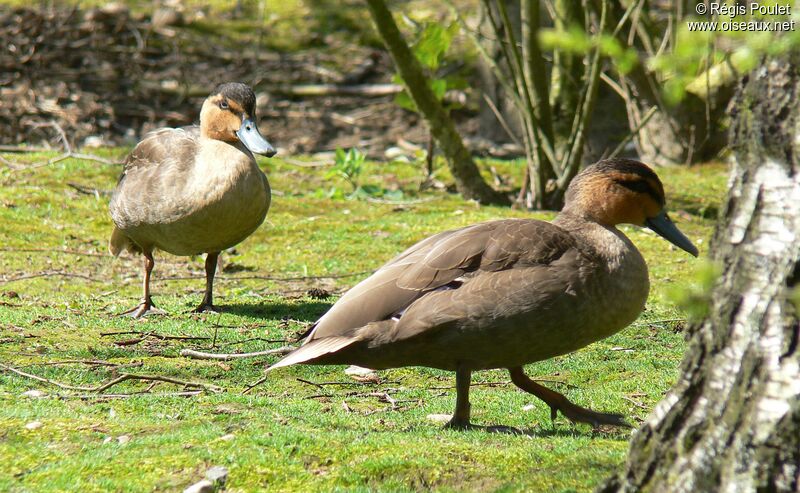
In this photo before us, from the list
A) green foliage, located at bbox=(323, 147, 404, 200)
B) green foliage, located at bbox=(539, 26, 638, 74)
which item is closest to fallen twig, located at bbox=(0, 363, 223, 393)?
green foliage, located at bbox=(539, 26, 638, 74)

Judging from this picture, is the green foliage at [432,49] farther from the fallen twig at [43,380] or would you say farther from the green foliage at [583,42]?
the green foliage at [583,42]

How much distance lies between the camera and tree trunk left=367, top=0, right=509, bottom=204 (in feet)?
35.1

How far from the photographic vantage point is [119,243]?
898cm

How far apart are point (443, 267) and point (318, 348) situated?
29.0 inches

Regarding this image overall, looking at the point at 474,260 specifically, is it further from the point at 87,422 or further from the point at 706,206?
the point at 706,206

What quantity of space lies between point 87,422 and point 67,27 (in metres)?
14.5

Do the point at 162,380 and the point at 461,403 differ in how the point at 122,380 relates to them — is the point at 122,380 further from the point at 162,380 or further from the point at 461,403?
the point at 461,403

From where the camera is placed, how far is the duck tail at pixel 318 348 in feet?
15.5

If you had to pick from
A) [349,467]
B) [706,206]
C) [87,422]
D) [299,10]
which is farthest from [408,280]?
[299,10]

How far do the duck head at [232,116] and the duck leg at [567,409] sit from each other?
12.1 feet

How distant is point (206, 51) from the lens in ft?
61.7

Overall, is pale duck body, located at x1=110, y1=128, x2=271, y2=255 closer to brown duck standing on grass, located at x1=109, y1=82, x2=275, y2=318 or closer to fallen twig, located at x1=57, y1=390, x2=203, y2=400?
brown duck standing on grass, located at x1=109, y1=82, x2=275, y2=318

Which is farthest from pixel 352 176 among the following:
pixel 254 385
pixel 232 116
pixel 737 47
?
pixel 737 47

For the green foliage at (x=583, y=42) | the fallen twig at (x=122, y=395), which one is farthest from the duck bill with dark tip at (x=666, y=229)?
the green foliage at (x=583, y=42)
